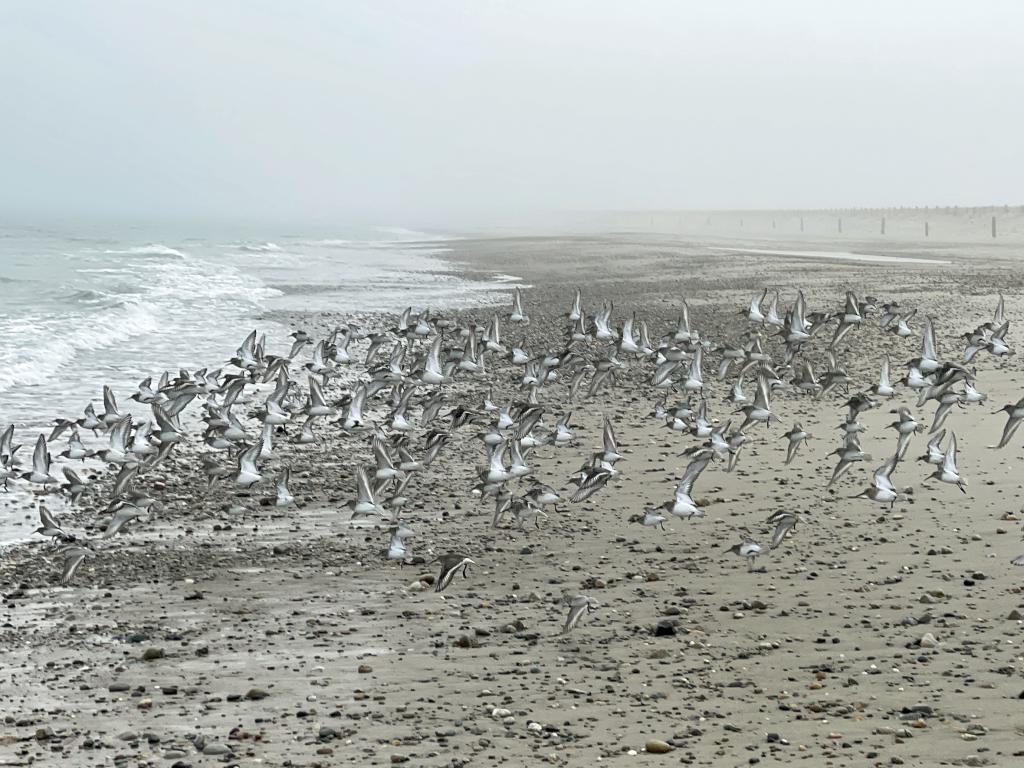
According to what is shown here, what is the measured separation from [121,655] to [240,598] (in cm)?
144

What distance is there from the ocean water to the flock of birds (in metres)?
1.22

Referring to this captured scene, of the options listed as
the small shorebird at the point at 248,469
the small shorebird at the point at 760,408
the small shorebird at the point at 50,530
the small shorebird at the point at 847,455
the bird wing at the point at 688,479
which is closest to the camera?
the small shorebird at the point at 50,530

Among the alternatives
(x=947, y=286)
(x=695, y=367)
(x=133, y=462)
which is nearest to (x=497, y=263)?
(x=947, y=286)

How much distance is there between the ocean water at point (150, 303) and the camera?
70.6 feet

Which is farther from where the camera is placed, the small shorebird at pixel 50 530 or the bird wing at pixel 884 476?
the bird wing at pixel 884 476

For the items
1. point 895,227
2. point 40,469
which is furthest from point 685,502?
point 895,227

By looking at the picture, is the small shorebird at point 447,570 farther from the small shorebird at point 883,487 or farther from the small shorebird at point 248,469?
the small shorebird at point 883,487

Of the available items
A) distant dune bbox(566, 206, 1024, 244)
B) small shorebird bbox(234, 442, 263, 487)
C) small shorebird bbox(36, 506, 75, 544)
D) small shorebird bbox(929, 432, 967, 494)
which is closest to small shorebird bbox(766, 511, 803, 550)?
small shorebird bbox(929, 432, 967, 494)

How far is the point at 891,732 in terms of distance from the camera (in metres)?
6.57

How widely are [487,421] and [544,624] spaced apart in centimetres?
844

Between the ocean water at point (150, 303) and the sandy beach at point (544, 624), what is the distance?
277 cm

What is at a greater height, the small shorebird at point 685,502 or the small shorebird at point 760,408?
the small shorebird at point 760,408

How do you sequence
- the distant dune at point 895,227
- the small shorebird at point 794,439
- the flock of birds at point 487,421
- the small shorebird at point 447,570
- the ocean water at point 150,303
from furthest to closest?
the distant dune at point 895,227, the ocean water at point 150,303, the small shorebird at point 794,439, the flock of birds at point 487,421, the small shorebird at point 447,570

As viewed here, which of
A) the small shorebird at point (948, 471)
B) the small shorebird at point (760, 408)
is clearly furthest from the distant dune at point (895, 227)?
the small shorebird at point (948, 471)
